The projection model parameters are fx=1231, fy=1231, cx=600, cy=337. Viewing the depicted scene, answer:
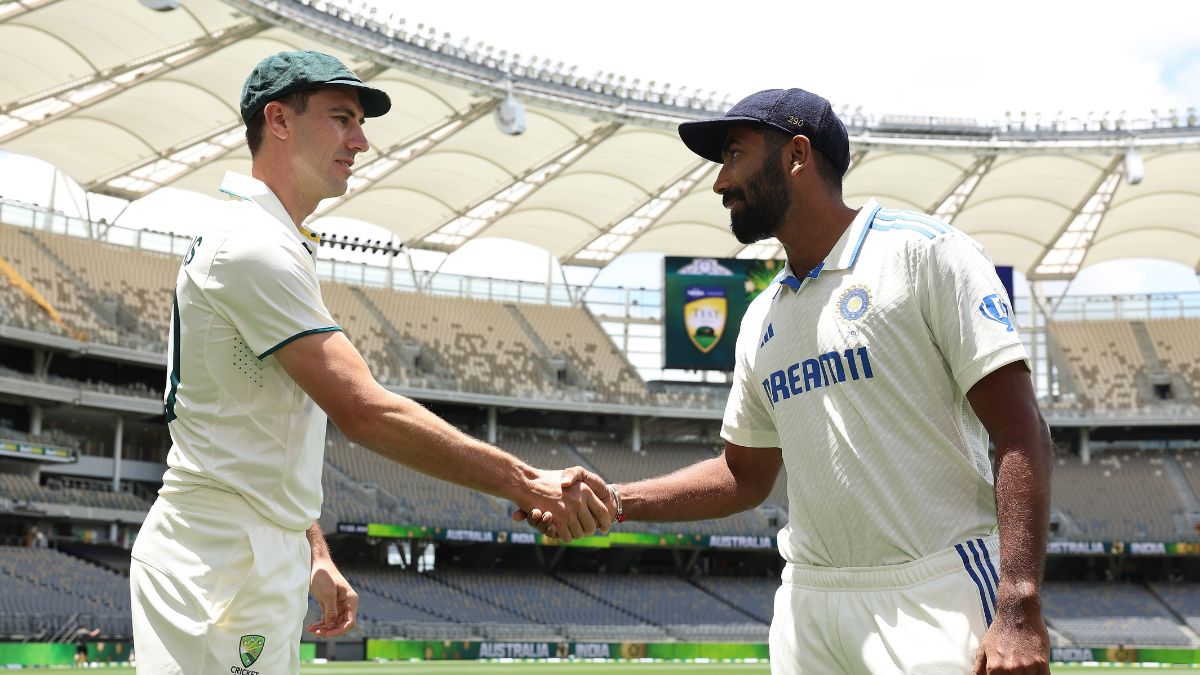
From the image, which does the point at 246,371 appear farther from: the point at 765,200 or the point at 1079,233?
the point at 1079,233

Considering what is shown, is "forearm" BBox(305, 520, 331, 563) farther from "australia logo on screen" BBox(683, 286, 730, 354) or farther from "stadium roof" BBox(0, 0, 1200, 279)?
"australia logo on screen" BBox(683, 286, 730, 354)

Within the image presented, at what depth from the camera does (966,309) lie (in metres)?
3.64

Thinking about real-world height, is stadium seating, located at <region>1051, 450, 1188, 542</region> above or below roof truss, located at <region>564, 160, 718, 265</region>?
below

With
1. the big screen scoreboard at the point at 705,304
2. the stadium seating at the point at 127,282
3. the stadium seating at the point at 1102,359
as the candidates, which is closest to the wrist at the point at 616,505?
the big screen scoreboard at the point at 705,304

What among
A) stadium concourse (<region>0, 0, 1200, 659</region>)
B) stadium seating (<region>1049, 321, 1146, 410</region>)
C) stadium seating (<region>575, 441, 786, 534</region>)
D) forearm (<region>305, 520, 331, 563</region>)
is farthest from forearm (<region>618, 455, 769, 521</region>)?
stadium seating (<region>1049, 321, 1146, 410</region>)

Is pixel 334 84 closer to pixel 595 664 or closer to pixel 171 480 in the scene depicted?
pixel 171 480

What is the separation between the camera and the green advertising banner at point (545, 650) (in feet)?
126

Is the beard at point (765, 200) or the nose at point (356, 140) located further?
the nose at point (356, 140)

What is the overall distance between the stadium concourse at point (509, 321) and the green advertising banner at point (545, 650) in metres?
0.66

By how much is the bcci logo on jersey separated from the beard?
34.0 inches

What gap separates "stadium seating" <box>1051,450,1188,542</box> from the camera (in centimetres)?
5384

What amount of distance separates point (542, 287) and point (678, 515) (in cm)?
5788

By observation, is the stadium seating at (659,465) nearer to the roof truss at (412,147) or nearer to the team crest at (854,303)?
the roof truss at (412,147)

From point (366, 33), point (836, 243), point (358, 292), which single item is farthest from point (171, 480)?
point (358, 292)
